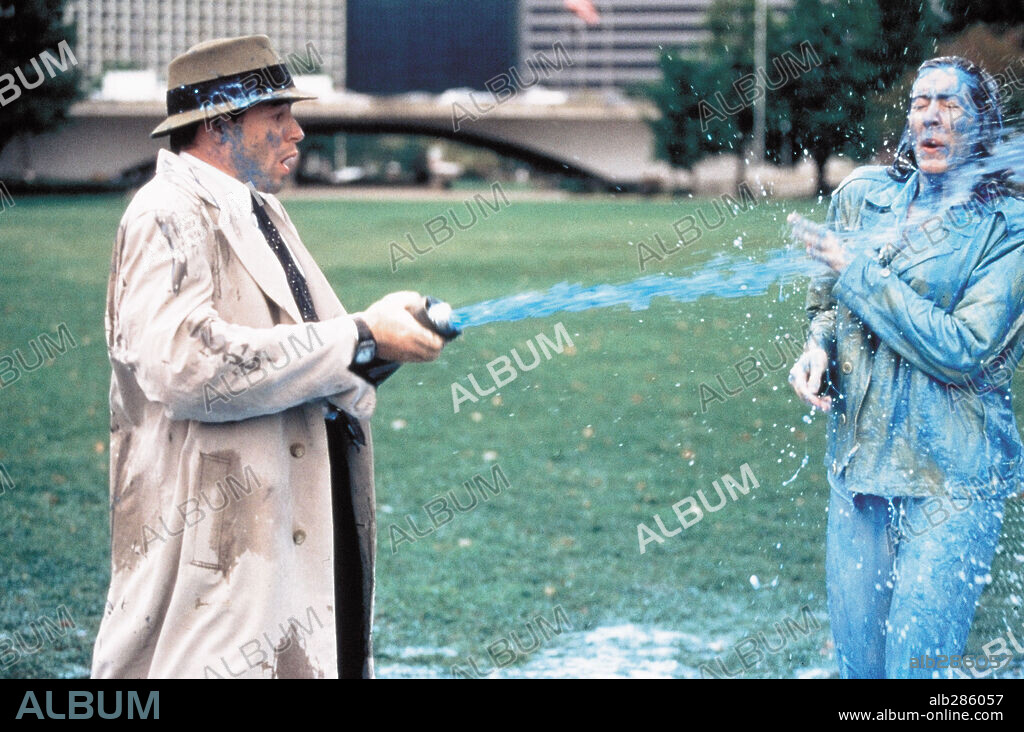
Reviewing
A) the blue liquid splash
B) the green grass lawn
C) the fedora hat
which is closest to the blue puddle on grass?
the green grass lawn

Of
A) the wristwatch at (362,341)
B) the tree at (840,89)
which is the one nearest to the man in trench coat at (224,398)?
the wristwatch at (362,341)

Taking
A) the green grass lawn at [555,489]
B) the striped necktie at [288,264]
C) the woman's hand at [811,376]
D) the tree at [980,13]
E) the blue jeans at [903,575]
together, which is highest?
the tree at [980,13]

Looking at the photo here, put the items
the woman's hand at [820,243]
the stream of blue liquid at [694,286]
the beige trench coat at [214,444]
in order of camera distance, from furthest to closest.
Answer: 1. the woman's hand at [820,243]
2. the stream of blue liquid at [694,286]
3. the beige trench coat at [214,444]

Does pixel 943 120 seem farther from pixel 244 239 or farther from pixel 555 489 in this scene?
pixel 555 489

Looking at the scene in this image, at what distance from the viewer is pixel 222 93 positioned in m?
3.02

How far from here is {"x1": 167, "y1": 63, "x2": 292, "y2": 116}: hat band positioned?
9.91 feet

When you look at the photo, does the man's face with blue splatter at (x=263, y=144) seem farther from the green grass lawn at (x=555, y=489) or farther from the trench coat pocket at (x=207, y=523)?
the green grass lawn at (x=555, y=489)

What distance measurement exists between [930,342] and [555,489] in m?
5.20

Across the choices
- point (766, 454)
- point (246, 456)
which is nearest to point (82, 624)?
point (246, 456)

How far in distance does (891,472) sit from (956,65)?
1148 mm

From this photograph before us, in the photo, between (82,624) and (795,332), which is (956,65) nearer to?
(795,332)

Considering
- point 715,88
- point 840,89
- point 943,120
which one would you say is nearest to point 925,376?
point 943,120

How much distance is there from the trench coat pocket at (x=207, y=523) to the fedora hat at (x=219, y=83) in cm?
81

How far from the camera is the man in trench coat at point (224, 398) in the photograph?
2771mm
